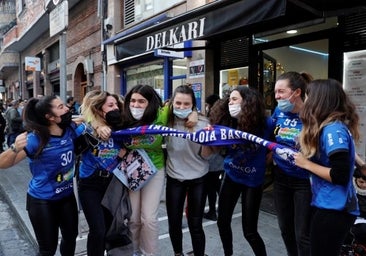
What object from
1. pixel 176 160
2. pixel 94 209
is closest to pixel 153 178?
pixel 176 160

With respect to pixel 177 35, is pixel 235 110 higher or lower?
lower

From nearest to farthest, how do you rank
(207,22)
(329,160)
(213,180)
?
(329,160) → (207,22) → (213,180)

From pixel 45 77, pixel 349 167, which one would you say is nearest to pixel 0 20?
pixel 45 77

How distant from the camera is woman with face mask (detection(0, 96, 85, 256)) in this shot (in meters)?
2.99

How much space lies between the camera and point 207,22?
4941 millimetres

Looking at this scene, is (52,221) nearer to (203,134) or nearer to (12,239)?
(203,134)

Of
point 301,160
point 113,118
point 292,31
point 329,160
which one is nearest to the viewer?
point 329,160

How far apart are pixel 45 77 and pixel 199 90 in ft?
49.2

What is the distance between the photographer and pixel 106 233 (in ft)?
10.7

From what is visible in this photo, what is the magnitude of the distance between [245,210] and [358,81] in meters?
2.90

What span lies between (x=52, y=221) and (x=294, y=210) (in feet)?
6.48

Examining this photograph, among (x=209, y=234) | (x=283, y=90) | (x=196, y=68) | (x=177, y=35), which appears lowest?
(x=209, y=234)

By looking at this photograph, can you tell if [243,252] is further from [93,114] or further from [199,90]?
[199,90]

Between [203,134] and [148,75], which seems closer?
[203,134]
